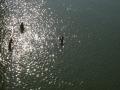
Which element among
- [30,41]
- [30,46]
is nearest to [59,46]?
[30,46]

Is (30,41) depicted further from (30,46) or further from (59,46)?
(59,46)

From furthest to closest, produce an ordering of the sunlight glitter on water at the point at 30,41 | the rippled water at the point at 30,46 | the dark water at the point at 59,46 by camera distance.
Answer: the sunlight glitter on water at the point at 30,41 < the dark water at the point at 59,46 < the rippled water at the point at 30,46

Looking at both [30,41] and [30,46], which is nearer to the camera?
[30,46]

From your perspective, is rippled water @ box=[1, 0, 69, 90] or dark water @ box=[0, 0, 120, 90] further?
dark water @ box=[0, 0, 120, 90]

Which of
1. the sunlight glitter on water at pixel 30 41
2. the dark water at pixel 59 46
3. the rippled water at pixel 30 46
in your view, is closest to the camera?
the rippled water at pixel 30 46

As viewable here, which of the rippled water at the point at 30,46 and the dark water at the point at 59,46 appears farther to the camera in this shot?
the dark water at the point at 59,46

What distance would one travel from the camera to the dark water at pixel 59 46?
47938 mm

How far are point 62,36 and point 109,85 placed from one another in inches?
683

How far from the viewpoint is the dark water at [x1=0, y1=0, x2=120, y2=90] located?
4794 cm

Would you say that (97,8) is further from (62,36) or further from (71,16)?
(62,36)

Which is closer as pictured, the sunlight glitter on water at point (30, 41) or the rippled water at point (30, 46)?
the rippled water at point (30, 46)

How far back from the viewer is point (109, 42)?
2436 inches

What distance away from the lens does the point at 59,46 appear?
57.3 metres

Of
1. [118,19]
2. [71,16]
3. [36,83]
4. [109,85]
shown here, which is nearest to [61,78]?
[36,83]
